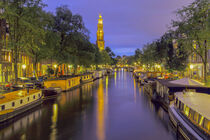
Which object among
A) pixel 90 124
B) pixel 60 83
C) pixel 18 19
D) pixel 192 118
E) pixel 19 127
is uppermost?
pixel 18 19

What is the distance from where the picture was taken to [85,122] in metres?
24.6

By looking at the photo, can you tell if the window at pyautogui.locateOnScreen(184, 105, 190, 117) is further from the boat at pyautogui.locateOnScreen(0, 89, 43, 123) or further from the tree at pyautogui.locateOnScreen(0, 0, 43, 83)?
the tree at pyautogui.locateOnScreen(0, 0, 43, 83)

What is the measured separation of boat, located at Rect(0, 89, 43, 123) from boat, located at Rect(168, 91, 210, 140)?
64.0 ft

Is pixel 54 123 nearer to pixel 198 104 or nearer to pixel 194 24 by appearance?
pixel 198 104

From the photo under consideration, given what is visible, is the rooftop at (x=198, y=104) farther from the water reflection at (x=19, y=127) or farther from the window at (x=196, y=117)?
the water reflection at (x=19, y=127)

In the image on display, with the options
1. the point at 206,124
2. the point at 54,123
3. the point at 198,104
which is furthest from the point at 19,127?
the point at 198,104

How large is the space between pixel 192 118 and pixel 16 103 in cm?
2123

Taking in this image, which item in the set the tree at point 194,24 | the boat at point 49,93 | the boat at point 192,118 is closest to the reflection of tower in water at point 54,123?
the boat at point 49,93

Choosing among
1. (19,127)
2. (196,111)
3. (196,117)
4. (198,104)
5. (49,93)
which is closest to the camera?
(196,117)

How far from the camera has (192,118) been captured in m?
16.6

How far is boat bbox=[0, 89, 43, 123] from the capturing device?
2202cm

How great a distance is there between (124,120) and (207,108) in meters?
11.3

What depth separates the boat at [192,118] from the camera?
45.7ft

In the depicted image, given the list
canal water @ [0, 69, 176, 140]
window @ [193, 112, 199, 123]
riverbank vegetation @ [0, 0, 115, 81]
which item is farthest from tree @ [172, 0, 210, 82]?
riverbank vegetation @ [0, 0, 115, 81]
